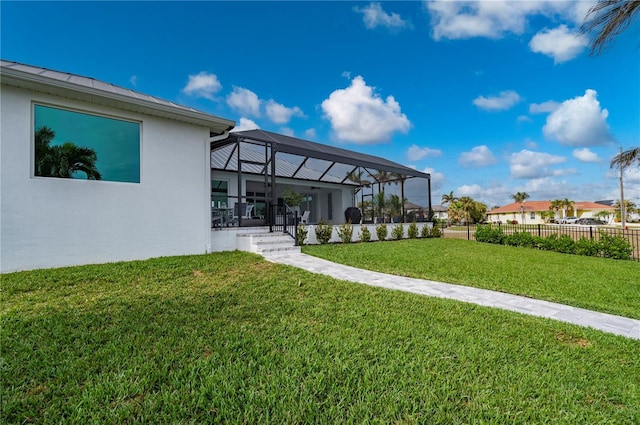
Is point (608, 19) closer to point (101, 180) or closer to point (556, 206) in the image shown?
point (101, 180)

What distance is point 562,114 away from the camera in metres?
13.9

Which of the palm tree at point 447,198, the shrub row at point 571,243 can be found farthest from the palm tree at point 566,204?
the shrub row at point 571,243

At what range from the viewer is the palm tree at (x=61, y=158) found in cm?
562

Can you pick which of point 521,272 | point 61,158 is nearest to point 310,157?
point 61,158

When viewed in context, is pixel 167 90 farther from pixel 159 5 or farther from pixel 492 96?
pixel 492 96

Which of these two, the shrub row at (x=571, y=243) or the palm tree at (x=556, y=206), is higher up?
the palm tree at (x=556, y=206)

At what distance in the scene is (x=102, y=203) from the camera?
242 inches

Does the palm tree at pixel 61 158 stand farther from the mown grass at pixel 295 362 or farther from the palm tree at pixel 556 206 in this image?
the palm tree at pixel 556 206

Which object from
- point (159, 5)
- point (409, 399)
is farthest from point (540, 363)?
point (159, 5)

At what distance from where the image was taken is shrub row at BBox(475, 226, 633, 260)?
33.3ft

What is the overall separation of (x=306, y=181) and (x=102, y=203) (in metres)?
10.8

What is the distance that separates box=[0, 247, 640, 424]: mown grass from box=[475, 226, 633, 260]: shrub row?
992 cm

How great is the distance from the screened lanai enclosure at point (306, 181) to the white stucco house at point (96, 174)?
2070mm

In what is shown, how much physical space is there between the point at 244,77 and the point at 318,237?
9.72 metres
